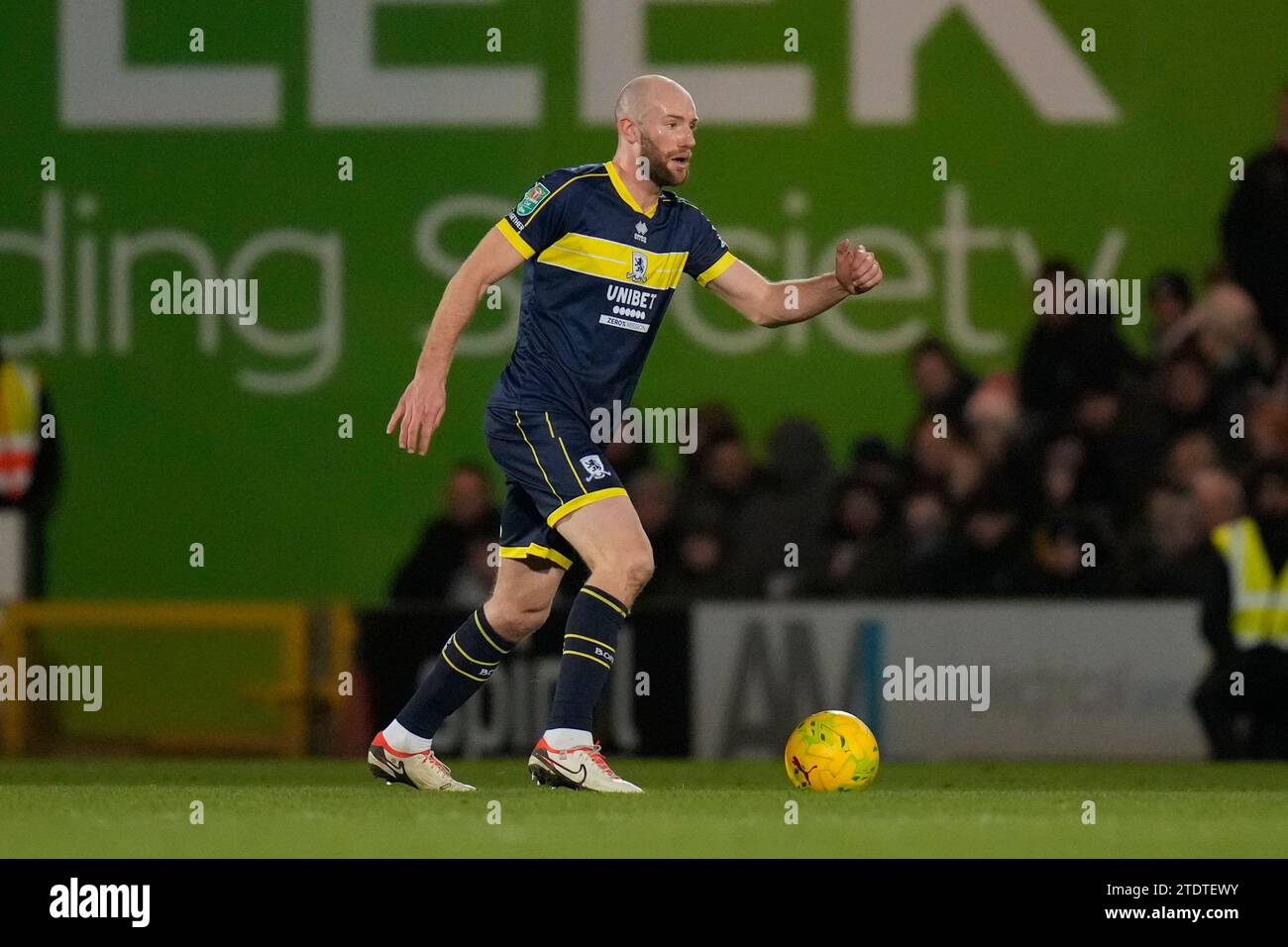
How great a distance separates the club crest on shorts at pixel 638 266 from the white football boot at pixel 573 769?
143 cm

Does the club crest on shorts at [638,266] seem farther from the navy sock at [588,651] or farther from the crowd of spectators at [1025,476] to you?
the crowd of spectators at [1025,476]

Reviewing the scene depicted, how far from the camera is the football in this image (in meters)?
6.97

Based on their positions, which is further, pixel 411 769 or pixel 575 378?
pixel 411 769

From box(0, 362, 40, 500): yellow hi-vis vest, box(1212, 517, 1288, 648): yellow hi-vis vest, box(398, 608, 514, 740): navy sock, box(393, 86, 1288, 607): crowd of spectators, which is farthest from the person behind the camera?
box(0, 362, 40, 500): yellow hi-vis vest

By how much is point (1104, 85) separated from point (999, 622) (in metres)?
3.57

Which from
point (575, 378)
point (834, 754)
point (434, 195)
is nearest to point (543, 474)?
point (575, 378)

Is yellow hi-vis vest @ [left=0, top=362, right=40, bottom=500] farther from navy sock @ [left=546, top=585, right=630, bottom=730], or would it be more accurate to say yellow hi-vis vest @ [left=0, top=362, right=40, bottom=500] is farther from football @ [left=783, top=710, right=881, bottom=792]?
football @ [left=783, top=710, right=881, bottom=792]

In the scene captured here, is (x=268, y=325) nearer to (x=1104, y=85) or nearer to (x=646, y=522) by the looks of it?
(x=646, y=522)

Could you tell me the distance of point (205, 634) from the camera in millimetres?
12719

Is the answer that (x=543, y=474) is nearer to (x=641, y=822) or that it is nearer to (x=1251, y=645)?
(x=641, y=822)

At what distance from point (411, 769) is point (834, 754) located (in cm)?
132

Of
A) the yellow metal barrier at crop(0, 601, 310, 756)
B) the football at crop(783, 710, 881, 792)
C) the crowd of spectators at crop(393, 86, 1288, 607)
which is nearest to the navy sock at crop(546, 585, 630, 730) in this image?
the football at crop(783, 710, 881, 792)

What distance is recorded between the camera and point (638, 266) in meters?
6.96

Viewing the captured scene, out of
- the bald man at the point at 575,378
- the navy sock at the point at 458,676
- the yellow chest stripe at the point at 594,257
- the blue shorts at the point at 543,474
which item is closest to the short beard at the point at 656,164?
the bald man at the point at 575,378
